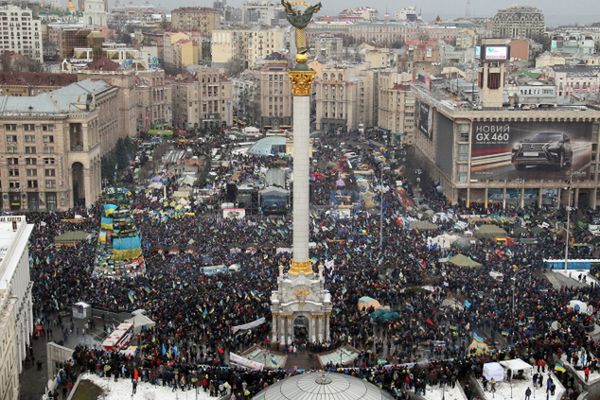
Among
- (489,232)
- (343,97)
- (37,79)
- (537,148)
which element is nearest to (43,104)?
(37,79)

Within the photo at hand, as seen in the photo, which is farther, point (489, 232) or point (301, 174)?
point (489, 232)

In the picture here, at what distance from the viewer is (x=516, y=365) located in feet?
115

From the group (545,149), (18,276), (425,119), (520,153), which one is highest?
(425,119)

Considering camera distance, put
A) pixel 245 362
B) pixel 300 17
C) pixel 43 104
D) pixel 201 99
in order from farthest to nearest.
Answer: pixel 201 99, pixel 43 104, pixel 300 17, pixel 245 362

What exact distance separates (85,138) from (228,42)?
101615 mm

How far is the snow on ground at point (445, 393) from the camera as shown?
3400 cm

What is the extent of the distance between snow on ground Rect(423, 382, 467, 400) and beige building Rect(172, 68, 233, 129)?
90067 mm

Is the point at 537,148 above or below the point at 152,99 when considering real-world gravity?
below

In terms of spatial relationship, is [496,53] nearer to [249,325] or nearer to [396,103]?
[396,103]

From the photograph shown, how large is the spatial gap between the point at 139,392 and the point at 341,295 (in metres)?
14.2

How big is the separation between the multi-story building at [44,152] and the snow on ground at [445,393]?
1685 inches

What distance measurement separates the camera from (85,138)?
2768 inches

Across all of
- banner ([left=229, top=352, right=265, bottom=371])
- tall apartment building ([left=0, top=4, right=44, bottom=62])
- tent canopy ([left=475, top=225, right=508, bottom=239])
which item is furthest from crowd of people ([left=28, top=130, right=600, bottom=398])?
tall apartment building ([left=0, top=4, right=44, bottom=62])

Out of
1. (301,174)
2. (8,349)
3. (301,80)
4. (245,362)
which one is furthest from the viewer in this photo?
(301,174)
